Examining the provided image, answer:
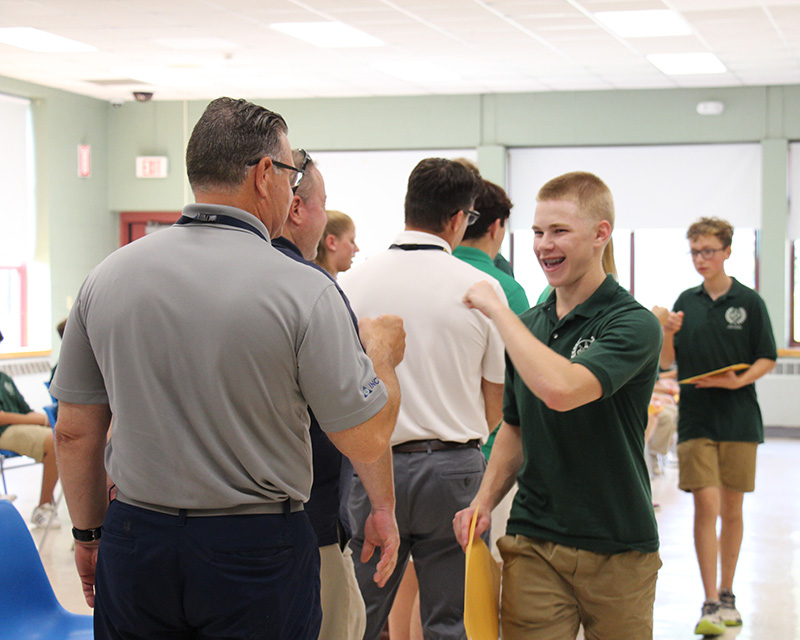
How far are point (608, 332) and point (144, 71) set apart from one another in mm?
8756

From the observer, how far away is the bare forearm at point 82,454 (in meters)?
1.78

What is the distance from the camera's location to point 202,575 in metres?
1.57

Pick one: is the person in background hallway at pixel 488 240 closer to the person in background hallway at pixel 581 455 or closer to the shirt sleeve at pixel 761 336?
the person in background hallway at pixel 581 455

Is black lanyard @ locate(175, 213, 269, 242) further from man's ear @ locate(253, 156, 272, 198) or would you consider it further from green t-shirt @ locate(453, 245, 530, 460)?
green t-shirt @ locate(453, 245, 530, 460)

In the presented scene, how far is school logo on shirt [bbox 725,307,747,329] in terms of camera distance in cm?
414

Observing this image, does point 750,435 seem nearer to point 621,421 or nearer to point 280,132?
point 621,421

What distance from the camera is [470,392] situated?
2715mm

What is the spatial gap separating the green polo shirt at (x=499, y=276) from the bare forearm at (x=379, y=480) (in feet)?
4.01

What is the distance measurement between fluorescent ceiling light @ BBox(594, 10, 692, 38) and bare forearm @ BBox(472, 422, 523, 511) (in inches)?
225

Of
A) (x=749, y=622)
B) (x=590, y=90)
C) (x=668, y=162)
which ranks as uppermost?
(x=590, y=90)

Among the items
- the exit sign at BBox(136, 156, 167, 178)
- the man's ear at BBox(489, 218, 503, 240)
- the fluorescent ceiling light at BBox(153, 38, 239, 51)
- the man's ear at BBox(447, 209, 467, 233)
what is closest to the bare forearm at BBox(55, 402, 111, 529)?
the man's ear at BBox(447, 209, 467, 233)

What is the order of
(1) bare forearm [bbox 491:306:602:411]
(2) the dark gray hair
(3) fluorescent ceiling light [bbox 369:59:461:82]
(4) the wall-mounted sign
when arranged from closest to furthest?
1. (2) the dark gray hair
2. (1) bare forearm [bbox 491:306:602:411]
3. (3) fluorescent ceiling light [bbox 369:59:461:82]
4. (4) the wall-mounted sign

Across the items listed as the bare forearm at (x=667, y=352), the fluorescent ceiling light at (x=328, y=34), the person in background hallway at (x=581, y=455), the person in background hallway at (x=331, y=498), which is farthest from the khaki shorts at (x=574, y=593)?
the fluorescent ceiling light at (x=328, y=34)

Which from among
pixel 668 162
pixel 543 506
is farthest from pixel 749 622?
pixel 668 162
